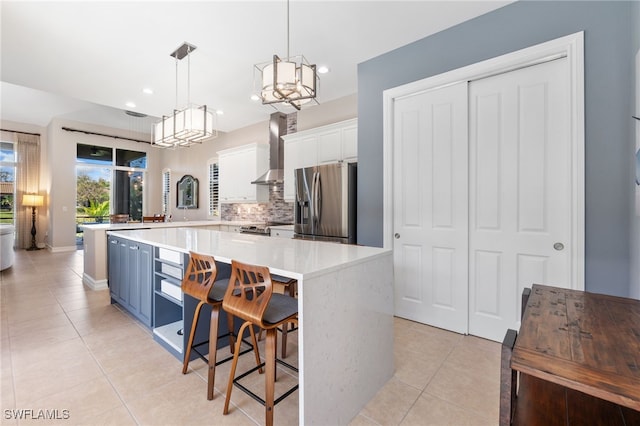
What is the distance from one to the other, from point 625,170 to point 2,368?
4.58 metres

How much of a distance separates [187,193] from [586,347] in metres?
8.55

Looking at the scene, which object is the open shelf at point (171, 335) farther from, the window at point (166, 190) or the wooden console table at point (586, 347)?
the window at point (166, 190)

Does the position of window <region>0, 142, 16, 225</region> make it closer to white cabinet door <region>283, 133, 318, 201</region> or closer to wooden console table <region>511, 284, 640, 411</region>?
white cabinet door <region>283, 133, 318, 201</region>

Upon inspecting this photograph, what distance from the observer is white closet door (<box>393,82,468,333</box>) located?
276cm

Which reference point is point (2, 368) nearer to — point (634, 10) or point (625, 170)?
point (625, 170)

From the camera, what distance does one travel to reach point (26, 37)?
9.74 feet

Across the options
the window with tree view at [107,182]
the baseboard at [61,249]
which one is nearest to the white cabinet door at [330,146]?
the window with tree view at [107,182]

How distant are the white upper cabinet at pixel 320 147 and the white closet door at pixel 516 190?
173cm

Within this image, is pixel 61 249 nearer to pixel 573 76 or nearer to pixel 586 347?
pixel 586 347

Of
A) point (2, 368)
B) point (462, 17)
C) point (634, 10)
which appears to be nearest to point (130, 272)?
point (2, 368)

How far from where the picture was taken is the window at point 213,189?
727 centimetres

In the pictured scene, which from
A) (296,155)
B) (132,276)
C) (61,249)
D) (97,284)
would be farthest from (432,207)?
(61,249)

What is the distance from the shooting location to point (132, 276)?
2.99 meters

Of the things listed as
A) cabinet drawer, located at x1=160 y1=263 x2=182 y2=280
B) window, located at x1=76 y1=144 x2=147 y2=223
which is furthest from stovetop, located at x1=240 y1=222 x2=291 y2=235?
window, located at x1=76 y1=144 x2=147 y2=223
